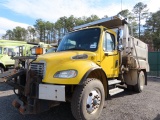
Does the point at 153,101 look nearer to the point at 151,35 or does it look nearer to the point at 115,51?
the point at 115,51

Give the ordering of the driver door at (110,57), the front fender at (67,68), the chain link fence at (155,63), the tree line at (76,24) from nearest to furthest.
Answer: the front fender at (67,68) → the driver door at (110,57) → the chain link fence at (155,63) → the tree line at (76,24)

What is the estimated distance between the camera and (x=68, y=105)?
558cm

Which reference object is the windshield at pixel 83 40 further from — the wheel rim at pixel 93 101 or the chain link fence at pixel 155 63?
the chain link fence at pixel 155 63

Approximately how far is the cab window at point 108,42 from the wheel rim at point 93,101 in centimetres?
141

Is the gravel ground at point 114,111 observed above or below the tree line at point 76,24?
below

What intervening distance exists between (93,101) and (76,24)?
5169 cm

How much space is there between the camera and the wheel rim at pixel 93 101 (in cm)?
421

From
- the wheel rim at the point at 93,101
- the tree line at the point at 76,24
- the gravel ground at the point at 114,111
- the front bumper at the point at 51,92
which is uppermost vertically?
the tree line at the point at 76,24

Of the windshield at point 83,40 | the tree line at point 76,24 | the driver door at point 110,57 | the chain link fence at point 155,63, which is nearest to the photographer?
the windshield at point 83,40

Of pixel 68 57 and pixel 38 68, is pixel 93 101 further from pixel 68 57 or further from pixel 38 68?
pixel 38 68

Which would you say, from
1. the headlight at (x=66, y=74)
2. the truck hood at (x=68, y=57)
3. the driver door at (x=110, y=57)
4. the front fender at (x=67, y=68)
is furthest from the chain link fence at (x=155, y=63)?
the headlight at (x=66, y=74)

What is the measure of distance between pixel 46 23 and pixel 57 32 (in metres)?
5.84

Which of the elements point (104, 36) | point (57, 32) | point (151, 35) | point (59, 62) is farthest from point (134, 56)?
point (57, 32)

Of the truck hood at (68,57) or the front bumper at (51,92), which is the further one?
the truck hood at (68,57)
